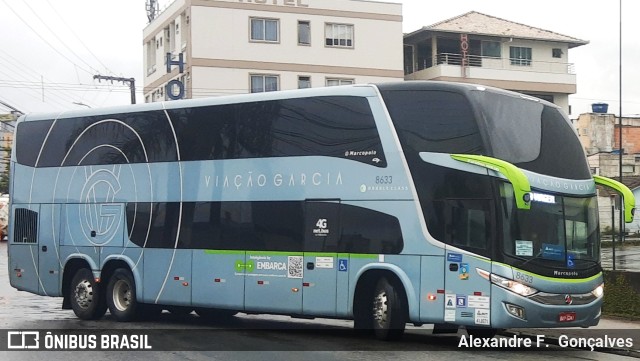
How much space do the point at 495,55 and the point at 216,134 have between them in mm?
47684

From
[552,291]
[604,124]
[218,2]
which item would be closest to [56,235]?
[552,291]

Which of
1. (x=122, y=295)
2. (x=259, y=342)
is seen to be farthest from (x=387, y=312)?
(x=122, y=295)

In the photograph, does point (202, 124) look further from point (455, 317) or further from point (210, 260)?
point (455, 317)

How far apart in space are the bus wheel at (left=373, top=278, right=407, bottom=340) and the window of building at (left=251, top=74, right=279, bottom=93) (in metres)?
39.7

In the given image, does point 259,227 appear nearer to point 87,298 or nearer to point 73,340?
point 73,340

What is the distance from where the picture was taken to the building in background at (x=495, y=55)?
59.8 m

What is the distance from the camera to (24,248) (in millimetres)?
20047

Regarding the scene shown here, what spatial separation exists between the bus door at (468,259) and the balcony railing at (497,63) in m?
45.8

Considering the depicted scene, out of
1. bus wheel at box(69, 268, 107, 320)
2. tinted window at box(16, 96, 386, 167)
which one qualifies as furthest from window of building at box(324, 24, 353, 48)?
bus wheel at box(69, 268, 107, 320)

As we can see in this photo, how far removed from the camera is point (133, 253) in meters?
18.2

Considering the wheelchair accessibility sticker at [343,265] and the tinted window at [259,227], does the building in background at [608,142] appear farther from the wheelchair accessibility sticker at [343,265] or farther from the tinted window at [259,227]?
the wheelchair accessibility sticker at [343,265]

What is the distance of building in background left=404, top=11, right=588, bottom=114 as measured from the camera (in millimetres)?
59781

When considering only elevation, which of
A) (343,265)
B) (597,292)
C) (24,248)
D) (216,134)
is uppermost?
(216,134)

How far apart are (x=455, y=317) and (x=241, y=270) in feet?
Answer: 14.2
